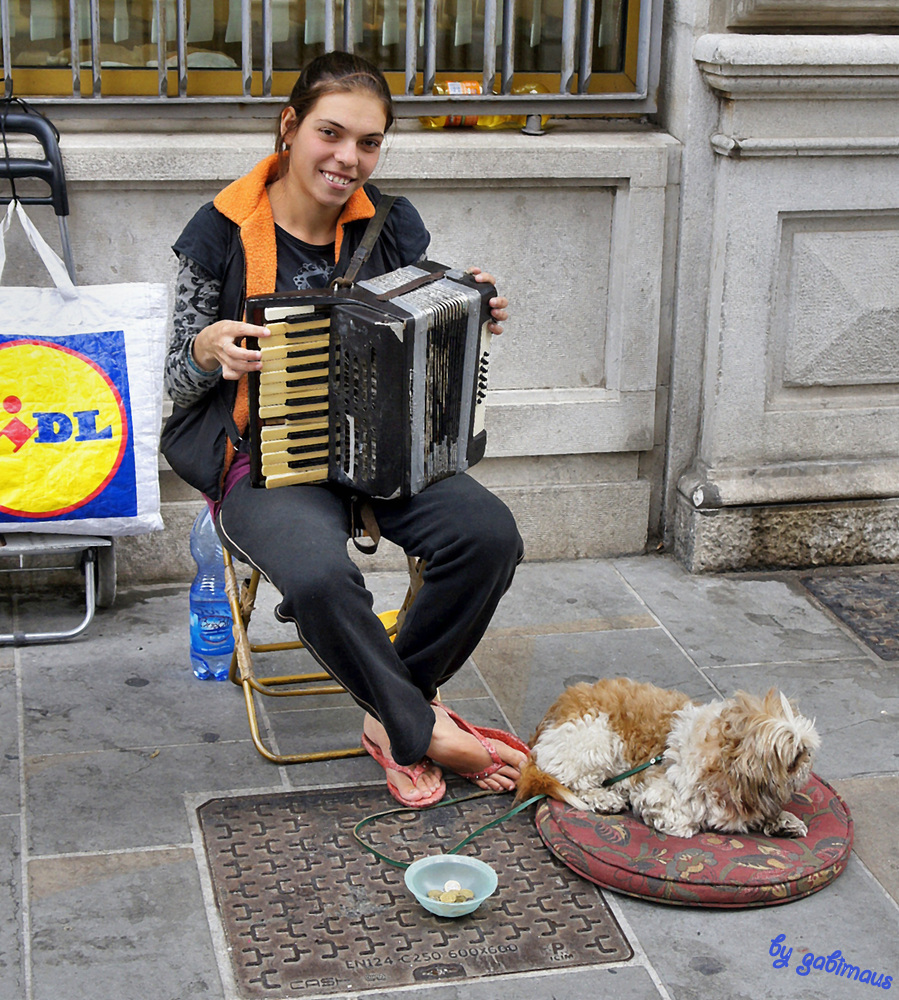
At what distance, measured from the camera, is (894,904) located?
9.49 ft

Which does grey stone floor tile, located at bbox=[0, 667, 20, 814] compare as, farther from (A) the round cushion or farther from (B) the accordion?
(A) the round cushion

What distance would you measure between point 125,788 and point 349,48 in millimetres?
2497

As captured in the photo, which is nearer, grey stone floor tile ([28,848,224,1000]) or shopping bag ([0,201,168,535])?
grey stone floor tile ([28,848,224,1000])

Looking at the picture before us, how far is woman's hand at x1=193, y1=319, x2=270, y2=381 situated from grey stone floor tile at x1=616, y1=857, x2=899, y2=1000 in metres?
1.44

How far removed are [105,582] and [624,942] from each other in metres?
2.10

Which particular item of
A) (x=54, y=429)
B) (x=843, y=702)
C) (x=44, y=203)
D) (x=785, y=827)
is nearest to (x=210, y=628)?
(x=54, y=429)

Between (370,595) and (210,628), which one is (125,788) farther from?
(370,595)

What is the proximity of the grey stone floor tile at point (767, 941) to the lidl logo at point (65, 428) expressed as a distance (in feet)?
6.42

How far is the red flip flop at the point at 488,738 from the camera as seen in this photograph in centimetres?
324

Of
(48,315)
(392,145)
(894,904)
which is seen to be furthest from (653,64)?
(894,904)

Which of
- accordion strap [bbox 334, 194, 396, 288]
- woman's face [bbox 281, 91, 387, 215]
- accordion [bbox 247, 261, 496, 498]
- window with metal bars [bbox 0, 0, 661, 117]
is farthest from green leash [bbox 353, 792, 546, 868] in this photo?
window with metal bars [bbox 0, 0, 661, 117]

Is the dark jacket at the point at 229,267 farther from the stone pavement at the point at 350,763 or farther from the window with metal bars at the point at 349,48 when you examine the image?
the window with metal bars at the point at 349,48

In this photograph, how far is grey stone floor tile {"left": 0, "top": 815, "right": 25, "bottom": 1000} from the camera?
2.55 meters

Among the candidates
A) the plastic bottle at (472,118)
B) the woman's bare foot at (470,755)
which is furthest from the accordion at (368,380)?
the plastic bottle at (472,118)
